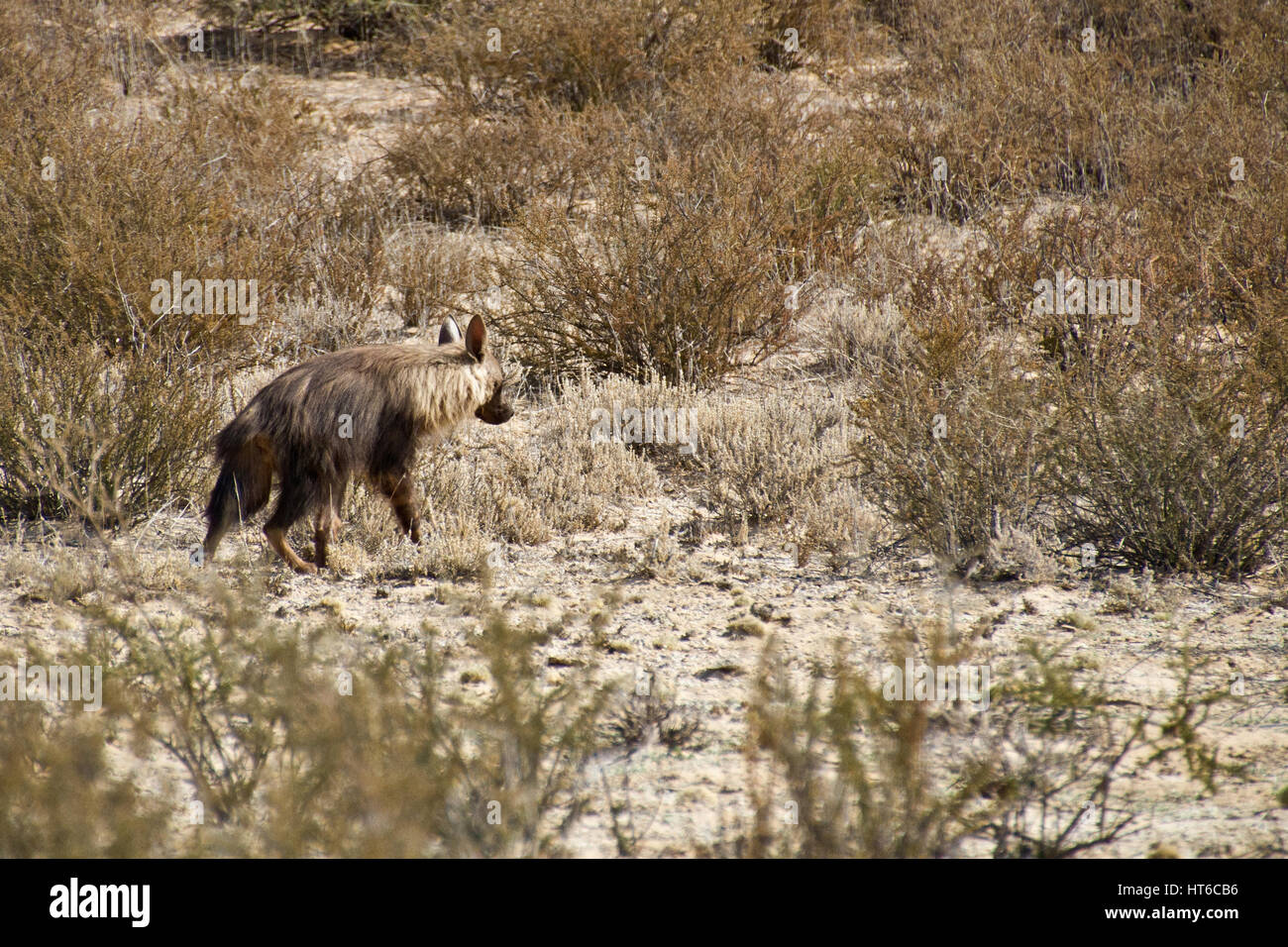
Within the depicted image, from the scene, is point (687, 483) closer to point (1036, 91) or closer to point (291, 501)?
point (291, 501)

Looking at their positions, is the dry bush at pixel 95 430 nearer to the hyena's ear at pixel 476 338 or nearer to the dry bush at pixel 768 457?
the hyena's ear at pixel 476 338

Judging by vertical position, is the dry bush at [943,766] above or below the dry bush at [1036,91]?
below

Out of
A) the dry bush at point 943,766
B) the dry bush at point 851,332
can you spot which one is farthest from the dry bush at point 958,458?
the dry bush at point 851,332

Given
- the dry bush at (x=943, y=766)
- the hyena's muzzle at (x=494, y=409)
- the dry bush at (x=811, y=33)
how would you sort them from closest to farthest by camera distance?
the dry bush at (x=943, y=766) < the hyena's muzzle at (x=494, y=409) < the dry bush at (x=811, y=33)

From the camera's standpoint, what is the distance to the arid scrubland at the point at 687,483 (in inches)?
111

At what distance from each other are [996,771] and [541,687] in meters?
1.55

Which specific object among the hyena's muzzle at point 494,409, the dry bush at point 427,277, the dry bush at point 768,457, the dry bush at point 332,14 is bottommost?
the dry bush at point 768,457

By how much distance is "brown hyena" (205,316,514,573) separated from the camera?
4488 mm

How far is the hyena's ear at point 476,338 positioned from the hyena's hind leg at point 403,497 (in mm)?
636

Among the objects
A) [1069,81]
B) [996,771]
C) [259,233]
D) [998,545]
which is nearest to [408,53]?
[259,233]

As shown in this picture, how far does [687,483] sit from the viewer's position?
5938 millimetres

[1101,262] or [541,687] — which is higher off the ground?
[1101,262]
